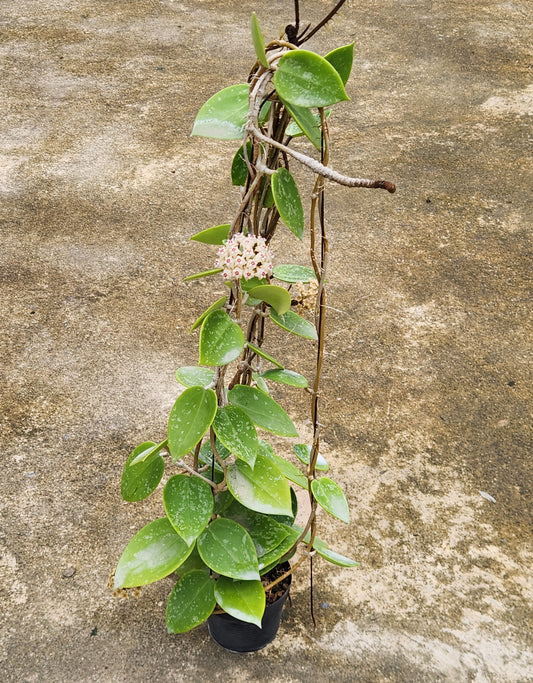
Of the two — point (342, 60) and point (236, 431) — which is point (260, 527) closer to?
point (236, 431)

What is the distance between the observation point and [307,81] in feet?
3.84

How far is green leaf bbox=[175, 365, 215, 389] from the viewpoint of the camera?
5.03 feet

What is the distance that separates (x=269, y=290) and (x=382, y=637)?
1060mm

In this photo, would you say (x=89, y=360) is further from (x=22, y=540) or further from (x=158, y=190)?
(x=158, y=190)

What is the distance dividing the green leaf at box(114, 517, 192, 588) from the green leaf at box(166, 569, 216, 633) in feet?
0.41

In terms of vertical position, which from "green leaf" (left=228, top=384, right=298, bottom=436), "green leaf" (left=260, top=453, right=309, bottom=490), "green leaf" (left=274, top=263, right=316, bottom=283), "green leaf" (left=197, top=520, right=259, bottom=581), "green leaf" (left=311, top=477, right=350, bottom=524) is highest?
"green leaf" (left=274, top=263, right=316, bottom=283)

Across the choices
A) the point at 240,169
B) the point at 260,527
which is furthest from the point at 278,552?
the point at 240,169

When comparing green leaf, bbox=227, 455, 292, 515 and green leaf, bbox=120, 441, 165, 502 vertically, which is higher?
green leaf, bbox=227, 455, 292, 515

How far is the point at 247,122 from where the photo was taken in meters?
1.27

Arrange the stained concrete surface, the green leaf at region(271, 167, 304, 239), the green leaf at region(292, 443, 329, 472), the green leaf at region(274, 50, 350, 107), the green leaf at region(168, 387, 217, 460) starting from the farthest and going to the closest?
1. the stained concrete surface
2. the green leaf at region(292, 443, 329, 472)
3. the green leaf at region(168, 387, 217, 460)
4. the green leaf at region(271, 167, 304, 239)
5. the green leaf at region(274, 50, 350, 107)

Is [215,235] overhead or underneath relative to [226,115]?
underneath

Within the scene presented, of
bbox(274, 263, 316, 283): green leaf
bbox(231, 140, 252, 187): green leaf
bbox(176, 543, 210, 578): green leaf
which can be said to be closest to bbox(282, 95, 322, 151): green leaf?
bbox(231, 140, 252, 187): green leaf

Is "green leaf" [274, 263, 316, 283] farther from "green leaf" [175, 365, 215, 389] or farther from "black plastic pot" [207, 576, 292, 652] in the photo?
"black plastic pot" [207, 576, 292, 652]

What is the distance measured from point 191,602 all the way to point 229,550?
0.19 m
